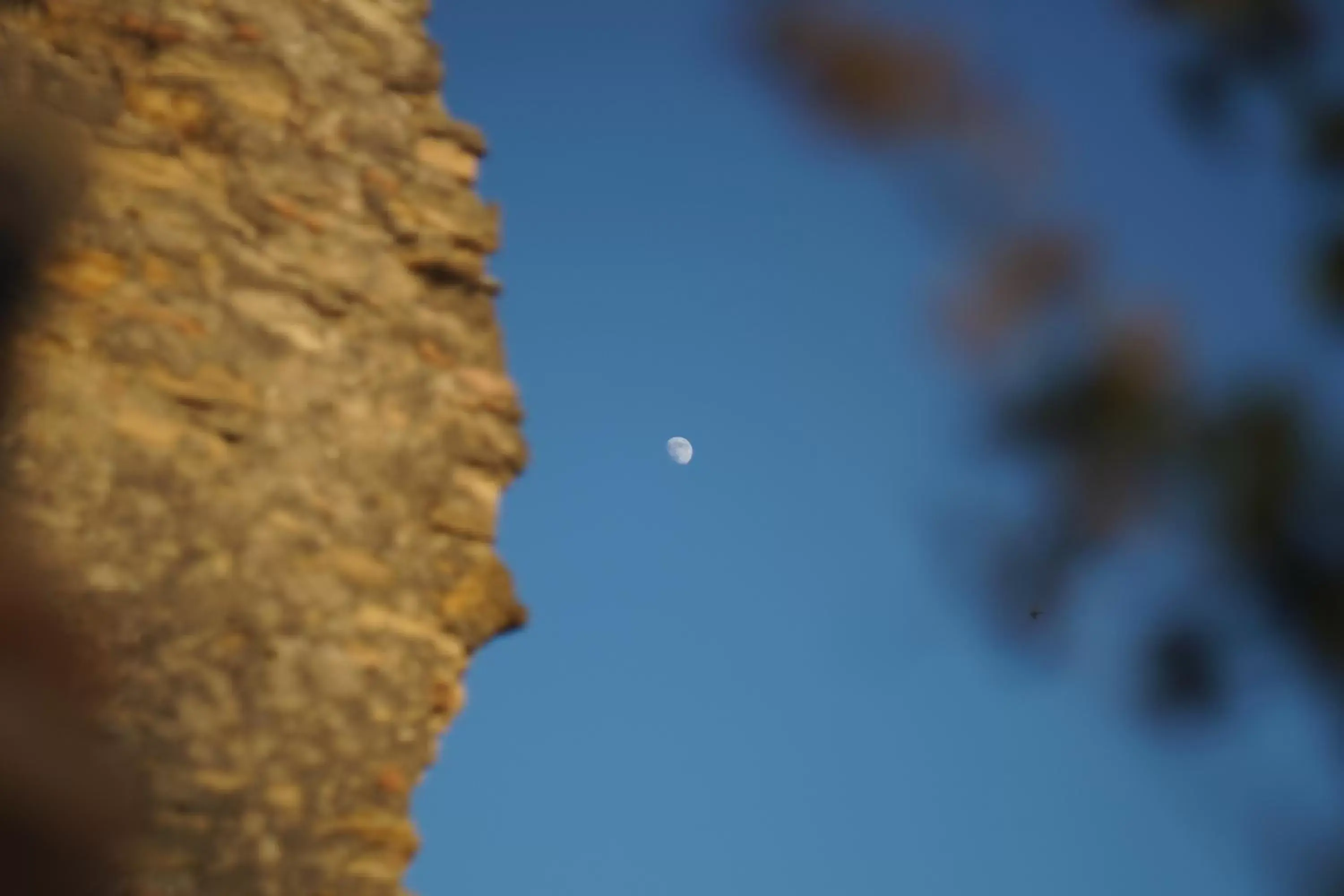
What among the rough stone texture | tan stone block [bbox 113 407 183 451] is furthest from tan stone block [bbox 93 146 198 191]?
tan stone block [bbox 113 407 183 451]

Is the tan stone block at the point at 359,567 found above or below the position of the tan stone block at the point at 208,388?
below

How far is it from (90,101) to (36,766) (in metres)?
1.26

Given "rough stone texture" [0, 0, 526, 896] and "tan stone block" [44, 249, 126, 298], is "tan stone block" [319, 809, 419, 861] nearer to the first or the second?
"rough stone texture" [0, 0, 526, 896]

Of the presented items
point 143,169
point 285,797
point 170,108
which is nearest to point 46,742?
point 285,797

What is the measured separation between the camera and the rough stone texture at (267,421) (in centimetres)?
253

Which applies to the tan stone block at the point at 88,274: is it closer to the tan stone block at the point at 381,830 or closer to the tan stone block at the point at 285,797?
the tan stone block at the point at 285,797

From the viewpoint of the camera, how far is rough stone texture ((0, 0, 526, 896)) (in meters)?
2.53

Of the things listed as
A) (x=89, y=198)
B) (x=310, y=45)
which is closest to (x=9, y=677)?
(x=89, y=198)

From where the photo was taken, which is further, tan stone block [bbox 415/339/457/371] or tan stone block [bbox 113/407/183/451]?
tan stone block [bbox 415/339/457/371]

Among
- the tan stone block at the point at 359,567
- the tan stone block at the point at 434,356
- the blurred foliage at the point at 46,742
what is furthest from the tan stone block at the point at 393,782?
the tan stone block at the point at 434,356

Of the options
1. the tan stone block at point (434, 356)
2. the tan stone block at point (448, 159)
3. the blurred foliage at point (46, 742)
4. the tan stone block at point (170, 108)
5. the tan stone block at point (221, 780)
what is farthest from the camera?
the tan stone block at point (448, 159)

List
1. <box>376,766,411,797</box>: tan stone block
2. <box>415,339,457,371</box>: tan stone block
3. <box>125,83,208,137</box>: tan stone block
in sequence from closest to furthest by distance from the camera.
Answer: <box>376,766,411,797</box>: tan stone block → <box>125,83,208,137</box>: tan stone block → <box>415,339,457,371</box>: tan stone block

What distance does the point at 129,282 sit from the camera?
2.72m

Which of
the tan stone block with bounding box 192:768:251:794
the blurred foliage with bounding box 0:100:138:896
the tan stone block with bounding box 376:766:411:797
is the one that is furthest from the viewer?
the tan stone block with bounding box 376:766:411:797
